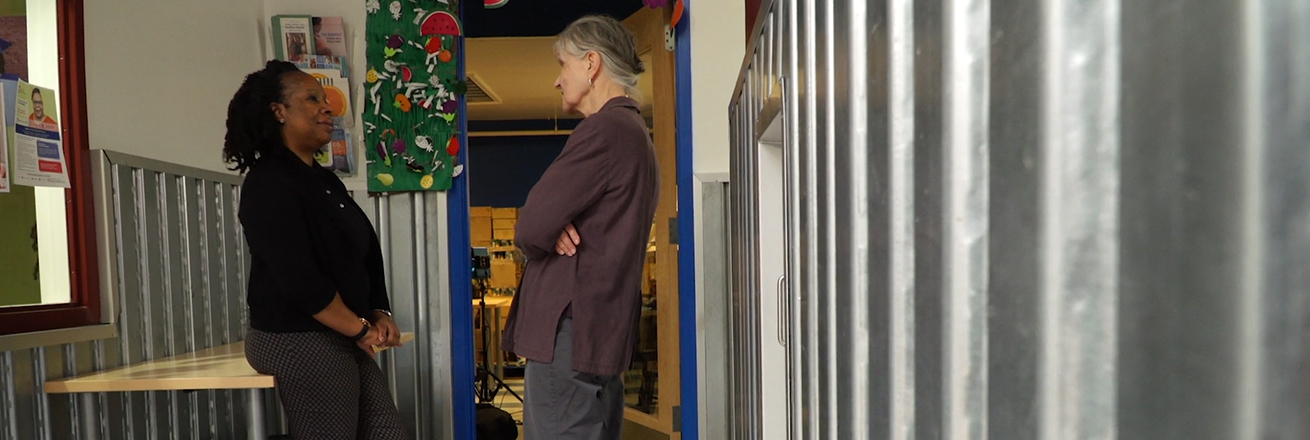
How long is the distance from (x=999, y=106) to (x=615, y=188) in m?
1.63

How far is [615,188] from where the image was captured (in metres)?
2.16

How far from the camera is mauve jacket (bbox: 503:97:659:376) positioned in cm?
211

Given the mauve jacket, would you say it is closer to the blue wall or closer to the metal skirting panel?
the metal skirting panel

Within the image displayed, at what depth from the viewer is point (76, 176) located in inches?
96.7

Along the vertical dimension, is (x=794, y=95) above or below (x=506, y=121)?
below

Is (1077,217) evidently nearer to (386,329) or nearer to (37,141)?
(386,329)

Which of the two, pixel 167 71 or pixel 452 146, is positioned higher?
pixel 167 71

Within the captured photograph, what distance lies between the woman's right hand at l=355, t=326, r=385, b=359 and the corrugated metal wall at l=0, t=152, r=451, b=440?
0.74 m

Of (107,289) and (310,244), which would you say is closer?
(310,244)

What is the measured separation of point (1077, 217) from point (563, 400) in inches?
68.1

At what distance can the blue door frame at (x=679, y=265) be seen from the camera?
3.81 metres

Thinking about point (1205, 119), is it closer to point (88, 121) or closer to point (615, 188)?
point (615, 188)

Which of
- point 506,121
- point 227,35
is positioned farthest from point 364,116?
point 506,121

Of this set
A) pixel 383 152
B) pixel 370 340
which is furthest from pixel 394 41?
pixel 370 340
